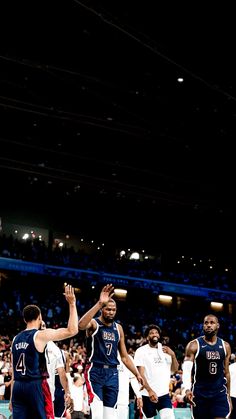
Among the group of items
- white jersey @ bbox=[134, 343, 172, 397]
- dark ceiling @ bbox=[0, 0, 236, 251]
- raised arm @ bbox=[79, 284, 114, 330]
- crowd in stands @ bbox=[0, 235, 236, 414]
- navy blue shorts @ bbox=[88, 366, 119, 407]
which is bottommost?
navy blue shorts @ bbox=[88, 366, 119, 407]

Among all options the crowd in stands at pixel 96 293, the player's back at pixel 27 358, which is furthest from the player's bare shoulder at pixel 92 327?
the crowd in stands at pixel 96 293

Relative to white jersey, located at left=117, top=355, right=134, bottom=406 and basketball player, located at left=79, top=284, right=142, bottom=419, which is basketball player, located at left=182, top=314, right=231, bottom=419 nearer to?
basketball player, located at left=79, top=284, right=142, bottom=419

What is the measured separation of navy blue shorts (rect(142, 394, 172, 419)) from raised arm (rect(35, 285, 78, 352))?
4410 mm

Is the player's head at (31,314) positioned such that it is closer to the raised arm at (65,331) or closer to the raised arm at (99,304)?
the raised arm at (65,331)

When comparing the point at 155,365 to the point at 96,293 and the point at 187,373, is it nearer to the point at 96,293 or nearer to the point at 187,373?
the point at 187,373

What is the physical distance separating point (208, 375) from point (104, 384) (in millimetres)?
1650

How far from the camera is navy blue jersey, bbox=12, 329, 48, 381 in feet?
20.7

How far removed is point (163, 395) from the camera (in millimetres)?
10180

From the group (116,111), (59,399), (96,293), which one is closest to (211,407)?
(59,399)

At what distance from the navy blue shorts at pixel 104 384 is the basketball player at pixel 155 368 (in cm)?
209

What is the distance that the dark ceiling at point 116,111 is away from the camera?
57.3 feet

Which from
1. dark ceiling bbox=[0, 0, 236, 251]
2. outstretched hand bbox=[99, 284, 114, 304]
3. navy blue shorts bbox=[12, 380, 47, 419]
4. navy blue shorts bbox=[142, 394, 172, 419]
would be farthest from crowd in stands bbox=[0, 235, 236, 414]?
navy blue shorts bbox=[12, 380, 47, 419]

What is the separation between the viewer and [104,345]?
27.3ft

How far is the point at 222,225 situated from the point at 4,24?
27.6m
